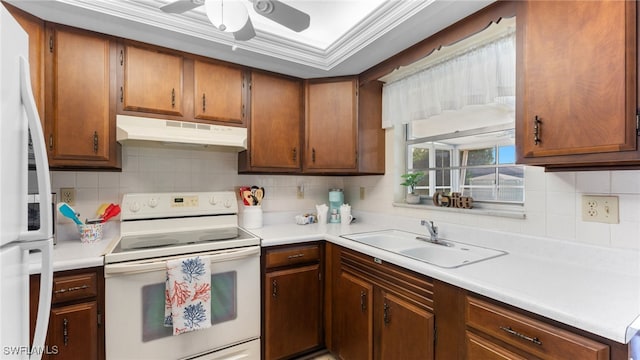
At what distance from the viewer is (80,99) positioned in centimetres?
162

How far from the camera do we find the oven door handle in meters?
1.38

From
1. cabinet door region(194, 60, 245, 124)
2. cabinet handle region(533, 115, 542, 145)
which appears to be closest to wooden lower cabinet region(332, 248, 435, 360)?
cabinet handle region(533, 115, 542, 145)

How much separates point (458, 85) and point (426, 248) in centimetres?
108

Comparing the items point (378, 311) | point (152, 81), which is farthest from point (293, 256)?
point (152, 81)

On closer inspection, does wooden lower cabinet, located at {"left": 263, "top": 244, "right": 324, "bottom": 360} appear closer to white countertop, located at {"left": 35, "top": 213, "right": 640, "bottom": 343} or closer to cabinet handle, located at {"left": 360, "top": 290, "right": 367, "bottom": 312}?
white countertop, located at {"left": 35, "top": 213, "right": 640, "bottom": 343}

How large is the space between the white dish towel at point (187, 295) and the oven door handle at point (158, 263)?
52mm

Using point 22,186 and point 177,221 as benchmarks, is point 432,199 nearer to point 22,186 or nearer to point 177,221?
point 177,221

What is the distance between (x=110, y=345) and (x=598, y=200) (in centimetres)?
243

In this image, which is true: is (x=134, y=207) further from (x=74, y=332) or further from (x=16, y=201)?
(x=16, y=201)

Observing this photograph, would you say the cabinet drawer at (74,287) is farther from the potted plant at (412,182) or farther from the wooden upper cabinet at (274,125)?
the potted plant at (412,182)

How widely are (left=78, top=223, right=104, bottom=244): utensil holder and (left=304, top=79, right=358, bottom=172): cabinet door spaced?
4.90 feet

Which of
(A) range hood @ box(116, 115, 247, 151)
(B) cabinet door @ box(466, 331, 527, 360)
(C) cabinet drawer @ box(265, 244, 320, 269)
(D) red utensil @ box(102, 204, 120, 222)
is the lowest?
(B) cabinet door @ box(466, 331, 527, 360)

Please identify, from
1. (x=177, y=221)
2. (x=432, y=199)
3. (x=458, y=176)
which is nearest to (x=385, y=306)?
(x=432, y=199)

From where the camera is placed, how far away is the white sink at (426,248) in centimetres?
149
